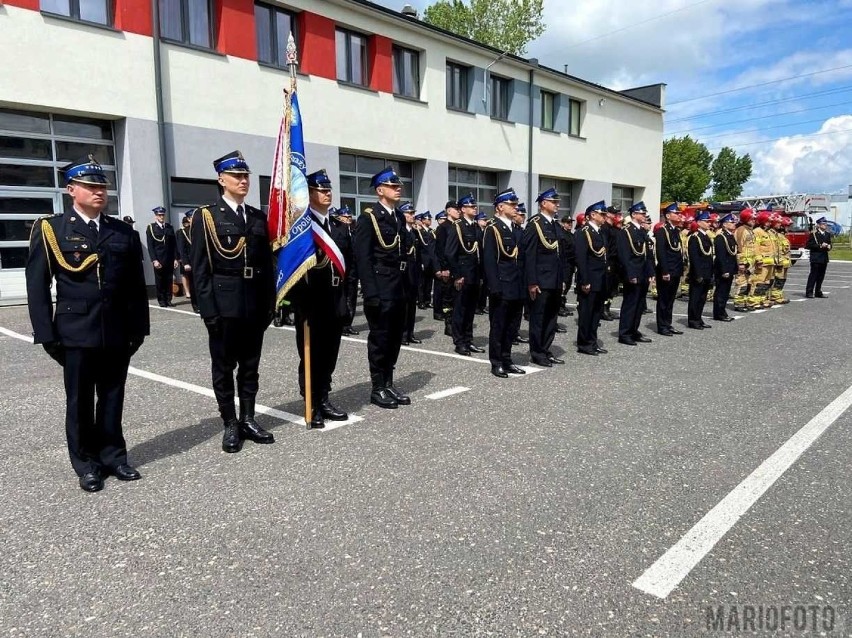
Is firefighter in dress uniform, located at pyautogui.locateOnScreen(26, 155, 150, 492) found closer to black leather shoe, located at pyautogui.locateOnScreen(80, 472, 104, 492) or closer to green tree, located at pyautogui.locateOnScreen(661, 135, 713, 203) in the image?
black leather shoe, located at pyautogui.locateOnScreen(80, 472, 104, 492)

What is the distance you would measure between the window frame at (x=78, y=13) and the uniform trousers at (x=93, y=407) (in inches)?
434

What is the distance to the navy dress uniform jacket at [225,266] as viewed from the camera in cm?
412

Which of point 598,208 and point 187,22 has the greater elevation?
point 187,22

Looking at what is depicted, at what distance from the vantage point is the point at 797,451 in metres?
4.27

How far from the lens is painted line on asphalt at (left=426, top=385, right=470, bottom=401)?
225 inches

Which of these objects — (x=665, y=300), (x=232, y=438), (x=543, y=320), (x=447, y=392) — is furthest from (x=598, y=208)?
(x=232, y=438)

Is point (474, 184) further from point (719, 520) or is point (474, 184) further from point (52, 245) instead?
point (719, 520)

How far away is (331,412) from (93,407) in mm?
1783

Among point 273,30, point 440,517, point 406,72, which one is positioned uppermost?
point 273,30

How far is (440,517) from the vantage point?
3.26 meters

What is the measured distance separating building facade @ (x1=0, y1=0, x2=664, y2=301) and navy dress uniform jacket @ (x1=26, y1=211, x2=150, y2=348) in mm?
10061

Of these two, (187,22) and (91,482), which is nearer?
(91,482)

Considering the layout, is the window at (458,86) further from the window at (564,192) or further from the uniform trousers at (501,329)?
the uniform trousers at (501,329)

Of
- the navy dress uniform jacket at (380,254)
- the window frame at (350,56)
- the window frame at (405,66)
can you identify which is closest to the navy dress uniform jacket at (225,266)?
the navy dress uniform jacket at (380,254)
